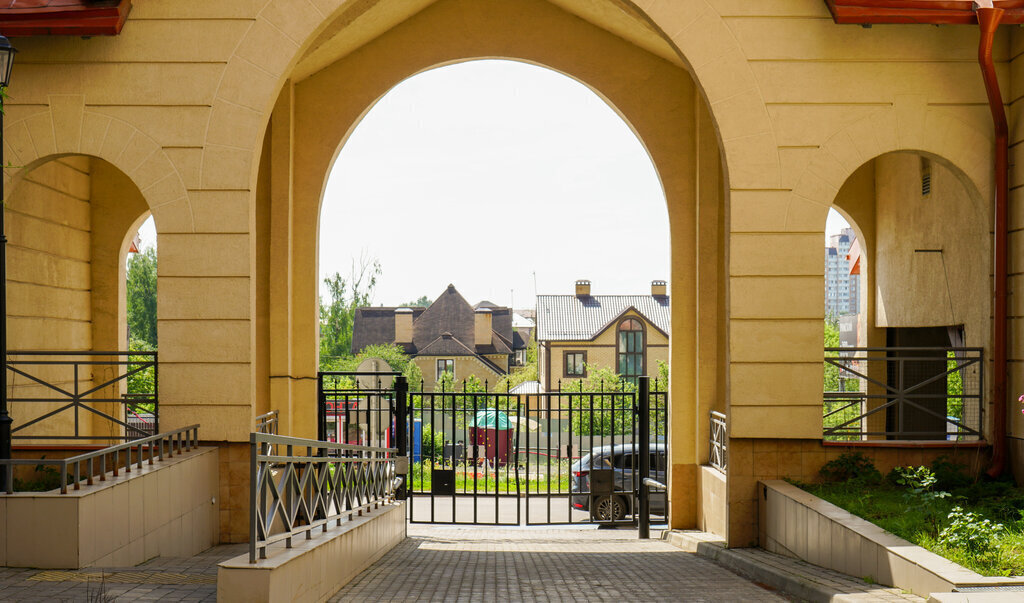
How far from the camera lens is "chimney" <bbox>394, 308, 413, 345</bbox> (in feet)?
208

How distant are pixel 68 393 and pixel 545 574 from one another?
17.5 ft

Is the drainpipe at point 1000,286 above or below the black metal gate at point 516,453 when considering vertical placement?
above

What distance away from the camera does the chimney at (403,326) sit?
63469 mm

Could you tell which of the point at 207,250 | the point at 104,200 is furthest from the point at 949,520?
the point at 104,200

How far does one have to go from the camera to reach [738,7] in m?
9.05

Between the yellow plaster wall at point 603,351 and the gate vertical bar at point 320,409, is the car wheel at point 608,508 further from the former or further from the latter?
the yellow plaster wall at point 603,351

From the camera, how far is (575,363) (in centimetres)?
5034

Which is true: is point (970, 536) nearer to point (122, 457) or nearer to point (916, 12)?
point (916, 12)

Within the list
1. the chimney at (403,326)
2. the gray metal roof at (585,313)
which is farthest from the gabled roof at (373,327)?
the gray metal roof at (585,313)

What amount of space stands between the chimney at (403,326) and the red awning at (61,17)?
5490 cm

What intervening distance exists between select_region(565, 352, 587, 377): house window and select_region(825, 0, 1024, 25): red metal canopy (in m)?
41.8

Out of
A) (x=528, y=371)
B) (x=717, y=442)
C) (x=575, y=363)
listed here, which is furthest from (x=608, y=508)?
(x=528, y=371)

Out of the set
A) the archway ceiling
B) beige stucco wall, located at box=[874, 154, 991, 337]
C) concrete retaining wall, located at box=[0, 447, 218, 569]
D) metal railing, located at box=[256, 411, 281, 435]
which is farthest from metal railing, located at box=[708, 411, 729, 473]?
concrete retaining wall, located at box=[0, 447, 218, 569]

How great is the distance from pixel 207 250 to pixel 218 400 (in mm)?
1544
